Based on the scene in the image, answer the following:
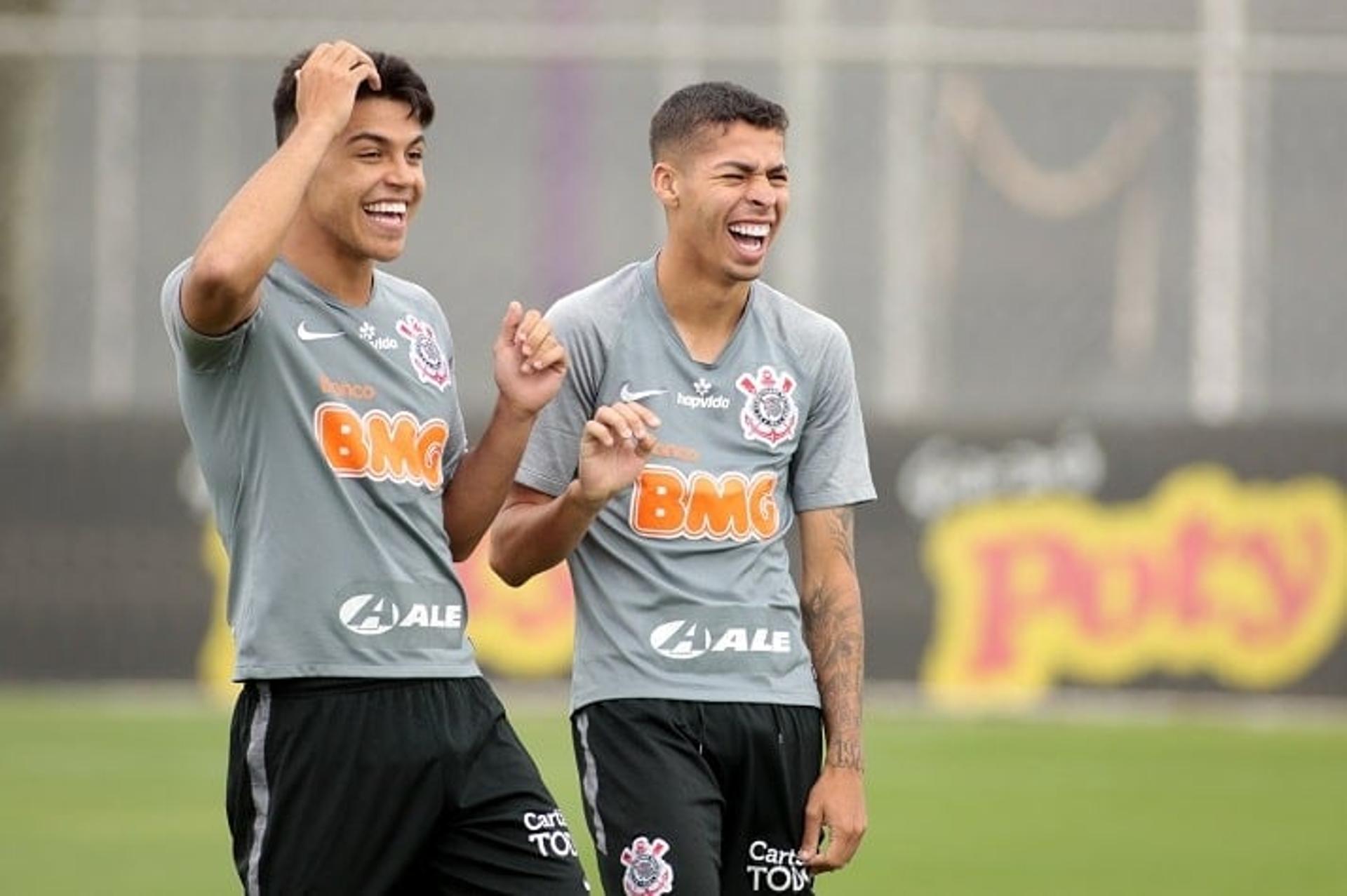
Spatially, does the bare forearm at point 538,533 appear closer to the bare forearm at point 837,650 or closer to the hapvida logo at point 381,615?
the hapvida logo at point 381,615

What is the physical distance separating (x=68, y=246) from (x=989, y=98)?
6.62 metres

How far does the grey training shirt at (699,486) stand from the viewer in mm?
6070

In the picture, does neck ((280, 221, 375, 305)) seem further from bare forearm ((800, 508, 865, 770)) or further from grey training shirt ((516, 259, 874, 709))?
bare forearm ((800, 508, 865, 770))

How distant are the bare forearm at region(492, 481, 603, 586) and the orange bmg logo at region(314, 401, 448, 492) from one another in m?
0.28

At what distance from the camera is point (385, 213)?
5727mm

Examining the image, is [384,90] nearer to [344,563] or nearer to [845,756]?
[344,563]

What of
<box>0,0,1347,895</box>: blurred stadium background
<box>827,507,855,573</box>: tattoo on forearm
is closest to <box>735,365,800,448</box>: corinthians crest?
<box>827,507,855,573</box>: tattoo on forearm

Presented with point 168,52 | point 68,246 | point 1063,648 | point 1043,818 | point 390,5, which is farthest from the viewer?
point 68,246

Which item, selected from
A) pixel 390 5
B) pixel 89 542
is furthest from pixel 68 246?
pixel 89 542

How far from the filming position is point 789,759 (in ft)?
20.0

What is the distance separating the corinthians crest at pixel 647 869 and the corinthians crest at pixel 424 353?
1.02m

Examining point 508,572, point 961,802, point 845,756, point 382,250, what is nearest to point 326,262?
point 382,250

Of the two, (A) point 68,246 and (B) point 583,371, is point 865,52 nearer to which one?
(A) point 68,246

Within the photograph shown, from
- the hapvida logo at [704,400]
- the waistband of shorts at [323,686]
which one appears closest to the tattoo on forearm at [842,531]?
the hapvida logo at [704,400]
